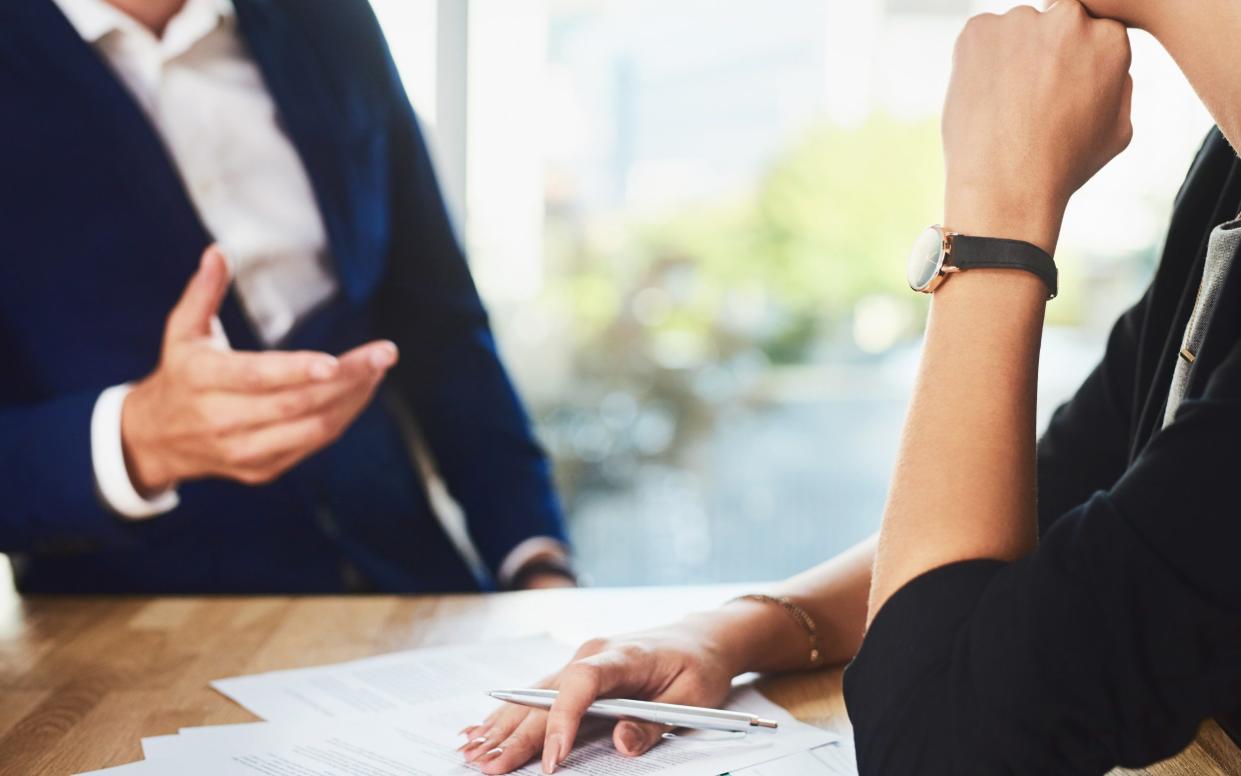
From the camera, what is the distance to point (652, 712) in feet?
2.43

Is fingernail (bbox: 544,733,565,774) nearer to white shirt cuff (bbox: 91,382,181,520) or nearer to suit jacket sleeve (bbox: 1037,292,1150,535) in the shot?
suit jacket sleeve (bbox: 1037,292,1150,535)

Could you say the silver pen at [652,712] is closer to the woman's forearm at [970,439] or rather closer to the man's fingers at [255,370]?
the woman's forearm at [970,439]

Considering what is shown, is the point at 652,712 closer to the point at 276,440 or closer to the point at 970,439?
the point at 970,439

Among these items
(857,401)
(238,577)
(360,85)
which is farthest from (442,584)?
(857,401)

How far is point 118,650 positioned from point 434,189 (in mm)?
795

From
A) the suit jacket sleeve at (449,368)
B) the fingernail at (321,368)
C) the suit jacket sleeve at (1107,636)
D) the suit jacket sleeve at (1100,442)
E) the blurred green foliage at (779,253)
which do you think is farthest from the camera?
the blurred green foliage at (779,253)

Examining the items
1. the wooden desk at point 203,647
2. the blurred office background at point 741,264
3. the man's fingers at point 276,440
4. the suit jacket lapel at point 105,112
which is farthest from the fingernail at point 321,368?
the blurred office background at point 741,264

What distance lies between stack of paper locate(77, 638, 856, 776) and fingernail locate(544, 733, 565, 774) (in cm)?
1

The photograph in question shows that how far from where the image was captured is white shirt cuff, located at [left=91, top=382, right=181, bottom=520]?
120 centimetres

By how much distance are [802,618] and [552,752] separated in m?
0.31

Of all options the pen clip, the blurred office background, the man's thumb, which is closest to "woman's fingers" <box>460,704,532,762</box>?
the pen clip

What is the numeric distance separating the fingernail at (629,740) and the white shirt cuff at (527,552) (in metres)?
0.78

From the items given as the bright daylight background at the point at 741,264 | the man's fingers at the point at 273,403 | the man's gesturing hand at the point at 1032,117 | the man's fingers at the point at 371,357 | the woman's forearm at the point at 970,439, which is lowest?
the bright daylight background at the point at 741,264

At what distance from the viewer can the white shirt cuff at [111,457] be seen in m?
1.20
